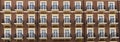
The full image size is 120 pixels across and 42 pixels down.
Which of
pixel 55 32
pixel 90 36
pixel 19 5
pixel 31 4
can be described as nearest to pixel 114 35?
pixel 90 36

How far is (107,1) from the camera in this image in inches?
1848

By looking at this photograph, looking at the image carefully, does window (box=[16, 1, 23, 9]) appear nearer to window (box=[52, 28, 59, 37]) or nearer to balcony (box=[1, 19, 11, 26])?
balcony (box=[1, 19, 11, 26])

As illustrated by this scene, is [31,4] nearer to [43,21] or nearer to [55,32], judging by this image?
Result: [43,21]

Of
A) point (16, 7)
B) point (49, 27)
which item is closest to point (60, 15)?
point (49, 27)

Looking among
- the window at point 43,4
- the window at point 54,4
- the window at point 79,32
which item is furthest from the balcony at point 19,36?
the window at point 79,32

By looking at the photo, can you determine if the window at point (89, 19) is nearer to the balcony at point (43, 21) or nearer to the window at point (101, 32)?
the window at point (101, 32)

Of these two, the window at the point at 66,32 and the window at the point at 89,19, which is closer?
the window at the point at 66,32

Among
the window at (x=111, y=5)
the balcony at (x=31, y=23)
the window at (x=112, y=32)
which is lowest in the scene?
the window at (x=112, y=32)

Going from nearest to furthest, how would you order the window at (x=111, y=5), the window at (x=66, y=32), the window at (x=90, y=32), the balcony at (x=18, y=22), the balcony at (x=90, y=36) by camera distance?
the balcony at (x=18, y=22)
the balcony at (x=90, y=36)
the window at (x=66, y=32)
the window at (x=90, y=32)
the window at (x=111, y=5)

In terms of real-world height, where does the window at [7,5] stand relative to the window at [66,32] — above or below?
above

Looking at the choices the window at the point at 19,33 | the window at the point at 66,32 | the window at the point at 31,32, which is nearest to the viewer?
the window at the point at 19,33

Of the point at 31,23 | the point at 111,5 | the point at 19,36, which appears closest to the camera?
the point at 31,23

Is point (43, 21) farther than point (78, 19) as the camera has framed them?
No

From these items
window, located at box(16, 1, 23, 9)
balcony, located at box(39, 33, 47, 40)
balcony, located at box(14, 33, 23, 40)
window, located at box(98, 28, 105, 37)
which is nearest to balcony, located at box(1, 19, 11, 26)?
balcony, located at box(14, 33, 23, 40)
